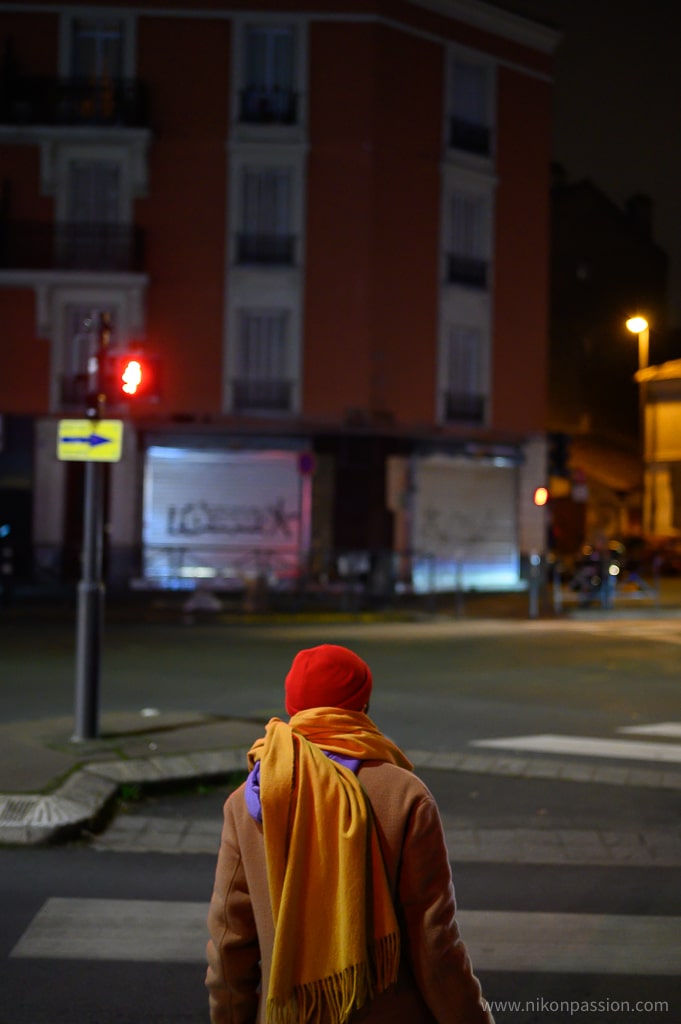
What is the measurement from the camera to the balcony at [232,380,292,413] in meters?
29.0

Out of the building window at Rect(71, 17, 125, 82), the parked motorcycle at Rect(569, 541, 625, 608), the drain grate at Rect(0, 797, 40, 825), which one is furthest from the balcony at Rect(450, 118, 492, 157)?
the drain grate at Rect(0, 797, 40, 825)

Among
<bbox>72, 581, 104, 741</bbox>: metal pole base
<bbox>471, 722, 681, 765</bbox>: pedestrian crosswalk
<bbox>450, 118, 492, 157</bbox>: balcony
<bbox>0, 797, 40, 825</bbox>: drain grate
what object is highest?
<bbox>450, 118, 492, 157</bbox>: balcony

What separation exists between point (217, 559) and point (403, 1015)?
Answer: 88.1ft

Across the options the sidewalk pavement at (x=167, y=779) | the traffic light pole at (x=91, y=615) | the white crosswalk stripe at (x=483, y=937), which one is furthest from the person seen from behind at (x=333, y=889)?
the traffic light pole at (x=91, y=615)

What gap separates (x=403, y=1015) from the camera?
255 centimetres

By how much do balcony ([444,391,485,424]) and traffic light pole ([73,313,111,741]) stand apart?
71.2ft

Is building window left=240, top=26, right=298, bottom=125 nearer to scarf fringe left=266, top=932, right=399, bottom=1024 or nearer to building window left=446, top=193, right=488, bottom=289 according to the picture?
building window left=446, top=193, right=488, bottom=289

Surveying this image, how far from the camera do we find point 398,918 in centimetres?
258

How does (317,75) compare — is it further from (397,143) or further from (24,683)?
(24,683)

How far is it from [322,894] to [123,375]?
739 cm

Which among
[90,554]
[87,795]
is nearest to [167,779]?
[87,795]

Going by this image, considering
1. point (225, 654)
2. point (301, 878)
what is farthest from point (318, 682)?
point (225, 654)

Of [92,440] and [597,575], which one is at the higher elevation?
[92,440]

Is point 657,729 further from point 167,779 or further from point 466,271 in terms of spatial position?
point 466,271
